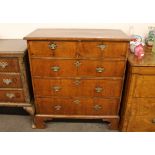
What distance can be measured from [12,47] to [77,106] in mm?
870

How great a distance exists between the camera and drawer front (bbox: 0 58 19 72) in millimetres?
1635

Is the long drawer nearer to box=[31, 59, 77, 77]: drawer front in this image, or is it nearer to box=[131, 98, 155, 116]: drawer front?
box=[31, 59, 77, 77]: drawer front

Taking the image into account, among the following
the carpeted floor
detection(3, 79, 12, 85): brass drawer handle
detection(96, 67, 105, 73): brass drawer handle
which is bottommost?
the carpeted floor

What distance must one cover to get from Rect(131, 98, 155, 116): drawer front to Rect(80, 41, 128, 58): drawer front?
48cm

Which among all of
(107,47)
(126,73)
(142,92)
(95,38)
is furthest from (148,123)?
(95,38)

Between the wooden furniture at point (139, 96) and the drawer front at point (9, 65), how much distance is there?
1.04m

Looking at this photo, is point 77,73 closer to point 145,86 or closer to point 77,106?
point 77,106

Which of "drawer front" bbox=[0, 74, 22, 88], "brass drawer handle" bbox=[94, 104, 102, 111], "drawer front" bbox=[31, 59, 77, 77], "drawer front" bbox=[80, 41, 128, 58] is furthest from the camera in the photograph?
"brass drawer handle" bbox=[94, 104, 102, 111]

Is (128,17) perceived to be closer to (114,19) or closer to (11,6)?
(114,19)

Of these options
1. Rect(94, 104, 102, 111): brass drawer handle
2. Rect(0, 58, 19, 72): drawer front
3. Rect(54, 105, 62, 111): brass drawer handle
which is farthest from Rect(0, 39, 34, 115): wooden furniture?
Rect(94, 104, 102, 111): brass drawer handle

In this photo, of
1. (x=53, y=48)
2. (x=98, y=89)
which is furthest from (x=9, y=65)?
(x=98, y=89)

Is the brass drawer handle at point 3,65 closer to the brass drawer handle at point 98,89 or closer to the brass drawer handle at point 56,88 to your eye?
the brass drawer handle at point 56,88

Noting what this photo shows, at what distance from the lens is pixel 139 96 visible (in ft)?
5.47
